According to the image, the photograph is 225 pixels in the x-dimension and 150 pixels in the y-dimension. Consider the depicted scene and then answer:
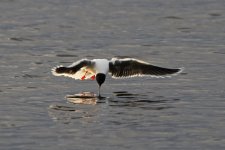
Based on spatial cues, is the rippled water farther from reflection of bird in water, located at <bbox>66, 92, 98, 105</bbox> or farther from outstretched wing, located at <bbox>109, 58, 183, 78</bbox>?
outstretched wing, located at <bbox>109, 58, 183, 78</bbox>

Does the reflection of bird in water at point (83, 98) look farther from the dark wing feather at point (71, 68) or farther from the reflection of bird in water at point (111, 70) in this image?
the dark wing feather at point (71, 68)

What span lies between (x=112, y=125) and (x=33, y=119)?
1.65m

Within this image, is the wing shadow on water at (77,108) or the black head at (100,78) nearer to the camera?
the wing shadow on water at (77,108)

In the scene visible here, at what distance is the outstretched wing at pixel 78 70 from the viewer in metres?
22.2

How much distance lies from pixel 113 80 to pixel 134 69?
120 centimetres

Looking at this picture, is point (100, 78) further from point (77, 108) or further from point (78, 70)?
point (77, 108)

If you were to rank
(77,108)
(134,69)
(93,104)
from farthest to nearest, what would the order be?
(134,69) → (93,104) → (77,108)

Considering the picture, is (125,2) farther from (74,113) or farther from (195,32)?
(74,113)

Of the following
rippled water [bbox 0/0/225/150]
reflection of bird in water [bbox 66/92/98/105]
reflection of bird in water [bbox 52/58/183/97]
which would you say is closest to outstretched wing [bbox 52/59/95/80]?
reflection of bird in water [bbox 52/58/183/97]

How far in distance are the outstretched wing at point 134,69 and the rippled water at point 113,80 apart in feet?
1.19

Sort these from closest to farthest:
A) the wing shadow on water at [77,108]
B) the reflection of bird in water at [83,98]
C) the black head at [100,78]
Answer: the wing shadow on water at [77,108] → the reflection of bird in water at [83,98] → the black head at [100,78]

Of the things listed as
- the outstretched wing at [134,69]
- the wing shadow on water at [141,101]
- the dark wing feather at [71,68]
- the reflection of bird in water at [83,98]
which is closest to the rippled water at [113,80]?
the wing shadow on water at [141,101]

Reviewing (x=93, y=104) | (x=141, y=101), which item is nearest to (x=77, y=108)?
(x=93, y=104)

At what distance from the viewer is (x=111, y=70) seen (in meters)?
23.0
